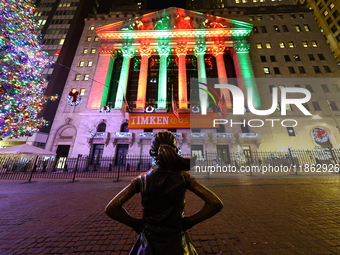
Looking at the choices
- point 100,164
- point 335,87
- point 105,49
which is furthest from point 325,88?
point 105,49

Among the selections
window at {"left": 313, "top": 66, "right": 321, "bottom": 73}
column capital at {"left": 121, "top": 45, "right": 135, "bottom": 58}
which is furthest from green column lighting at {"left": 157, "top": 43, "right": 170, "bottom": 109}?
window at {"left": 313, "top": 66, "right": 321, "bottom": 73}

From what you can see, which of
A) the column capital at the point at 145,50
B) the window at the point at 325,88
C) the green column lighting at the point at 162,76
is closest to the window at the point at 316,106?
the window at the point at 325,88

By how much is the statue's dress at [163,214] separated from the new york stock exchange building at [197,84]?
15.5 meters

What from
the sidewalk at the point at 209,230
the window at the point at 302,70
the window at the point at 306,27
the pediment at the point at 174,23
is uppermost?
the window at the point at 306,27

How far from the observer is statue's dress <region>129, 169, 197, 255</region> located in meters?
1.24

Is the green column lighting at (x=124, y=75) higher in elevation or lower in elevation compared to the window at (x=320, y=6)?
lower

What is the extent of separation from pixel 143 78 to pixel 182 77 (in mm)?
6544

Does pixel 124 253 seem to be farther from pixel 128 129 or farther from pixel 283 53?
pixel 283 53

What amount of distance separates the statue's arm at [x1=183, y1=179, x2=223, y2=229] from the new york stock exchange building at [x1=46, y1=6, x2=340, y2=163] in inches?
604

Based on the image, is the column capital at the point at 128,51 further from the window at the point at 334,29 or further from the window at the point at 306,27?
the window at the point at 334,29

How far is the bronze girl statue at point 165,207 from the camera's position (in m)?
1.24

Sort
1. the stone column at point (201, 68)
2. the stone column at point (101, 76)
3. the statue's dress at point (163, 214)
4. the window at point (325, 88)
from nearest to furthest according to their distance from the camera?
1. the statue's dress at point (163, 214)
2. the stone column at point (201, 68)
3. the stone column at point (101, 76)
4. the window at point (325, 88)

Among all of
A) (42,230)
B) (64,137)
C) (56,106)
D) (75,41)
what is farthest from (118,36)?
(42,230)

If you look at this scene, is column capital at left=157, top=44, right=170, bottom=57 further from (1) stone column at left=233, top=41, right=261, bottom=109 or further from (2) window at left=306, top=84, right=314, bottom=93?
(2) window at left=306, top=84, right=314, bottom=93
